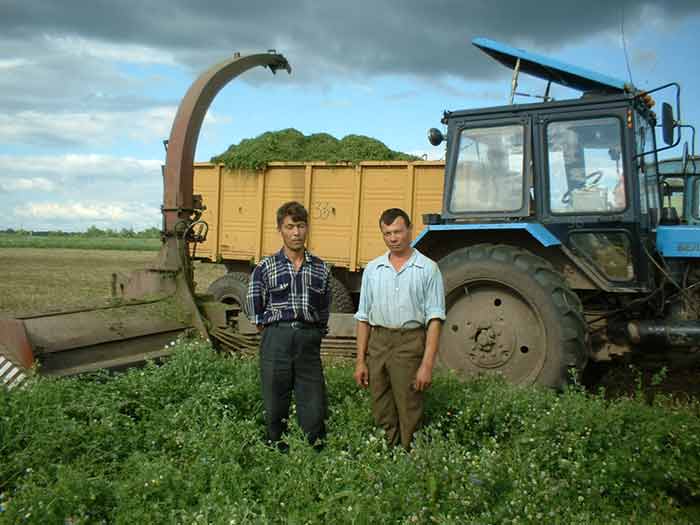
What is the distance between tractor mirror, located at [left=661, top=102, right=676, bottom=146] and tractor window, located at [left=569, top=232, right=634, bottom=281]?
837mm

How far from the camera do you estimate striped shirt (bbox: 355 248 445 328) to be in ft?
13.0

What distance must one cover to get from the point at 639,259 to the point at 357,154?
4.14 m

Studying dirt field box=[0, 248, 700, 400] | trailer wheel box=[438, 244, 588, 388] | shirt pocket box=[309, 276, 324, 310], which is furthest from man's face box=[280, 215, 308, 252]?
dirt field box=[0, 248, 700, 400]

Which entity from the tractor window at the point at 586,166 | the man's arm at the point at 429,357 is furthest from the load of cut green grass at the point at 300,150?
the man's arm at the point at 429,357

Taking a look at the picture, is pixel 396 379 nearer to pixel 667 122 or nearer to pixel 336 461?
pixel 336 461

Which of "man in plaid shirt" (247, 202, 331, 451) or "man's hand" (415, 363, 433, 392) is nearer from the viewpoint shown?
"man's hand" (415, 363, 433, 392)

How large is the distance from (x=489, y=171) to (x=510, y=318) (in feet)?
4.51

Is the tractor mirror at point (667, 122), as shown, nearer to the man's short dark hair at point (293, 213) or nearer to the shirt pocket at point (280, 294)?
the man's short dark hair at point (293, 213)

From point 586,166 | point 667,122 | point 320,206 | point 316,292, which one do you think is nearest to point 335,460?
point 316,292

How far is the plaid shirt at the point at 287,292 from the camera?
13.1 feet

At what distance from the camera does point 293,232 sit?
3.99m

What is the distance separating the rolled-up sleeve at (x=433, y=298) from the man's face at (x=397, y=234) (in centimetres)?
22

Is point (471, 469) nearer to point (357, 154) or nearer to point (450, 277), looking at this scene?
point (450, 277)

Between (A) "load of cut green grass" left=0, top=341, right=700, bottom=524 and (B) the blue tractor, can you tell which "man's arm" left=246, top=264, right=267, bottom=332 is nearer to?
(A) "load of cut green grass" left=0, top=341, right=700, bottom=524
